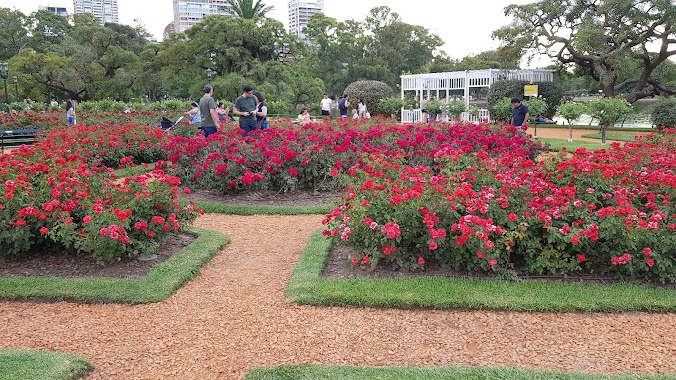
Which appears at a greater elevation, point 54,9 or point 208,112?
point 54,9

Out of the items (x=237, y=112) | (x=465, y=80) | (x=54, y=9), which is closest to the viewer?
(x=237, y=112)

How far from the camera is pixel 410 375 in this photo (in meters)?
2.98

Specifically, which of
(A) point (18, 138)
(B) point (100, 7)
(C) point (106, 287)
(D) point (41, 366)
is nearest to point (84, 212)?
(C) point (106, 287)

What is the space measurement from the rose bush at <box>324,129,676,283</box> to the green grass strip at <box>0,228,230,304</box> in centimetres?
139

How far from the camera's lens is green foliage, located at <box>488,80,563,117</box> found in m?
23.2

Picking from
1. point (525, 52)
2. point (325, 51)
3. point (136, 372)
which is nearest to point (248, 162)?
point (136, 372)

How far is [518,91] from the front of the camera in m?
23.2

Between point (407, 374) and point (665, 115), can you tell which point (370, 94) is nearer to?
point (665, 115)

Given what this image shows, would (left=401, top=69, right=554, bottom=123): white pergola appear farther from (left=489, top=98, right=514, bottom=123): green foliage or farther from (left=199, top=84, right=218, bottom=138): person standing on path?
(left=199, top=84, right=218, bottom=138): person standing on path

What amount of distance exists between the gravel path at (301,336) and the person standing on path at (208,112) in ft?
18.4

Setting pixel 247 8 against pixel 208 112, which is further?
pixel 247 8

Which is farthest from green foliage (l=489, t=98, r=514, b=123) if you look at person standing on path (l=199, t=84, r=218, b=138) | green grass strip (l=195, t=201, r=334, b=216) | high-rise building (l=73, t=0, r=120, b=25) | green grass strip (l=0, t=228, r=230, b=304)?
high-rise building (l=73, t=0, r=120, b=25)

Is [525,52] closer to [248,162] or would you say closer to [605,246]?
[248,162]

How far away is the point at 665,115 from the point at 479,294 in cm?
1620
